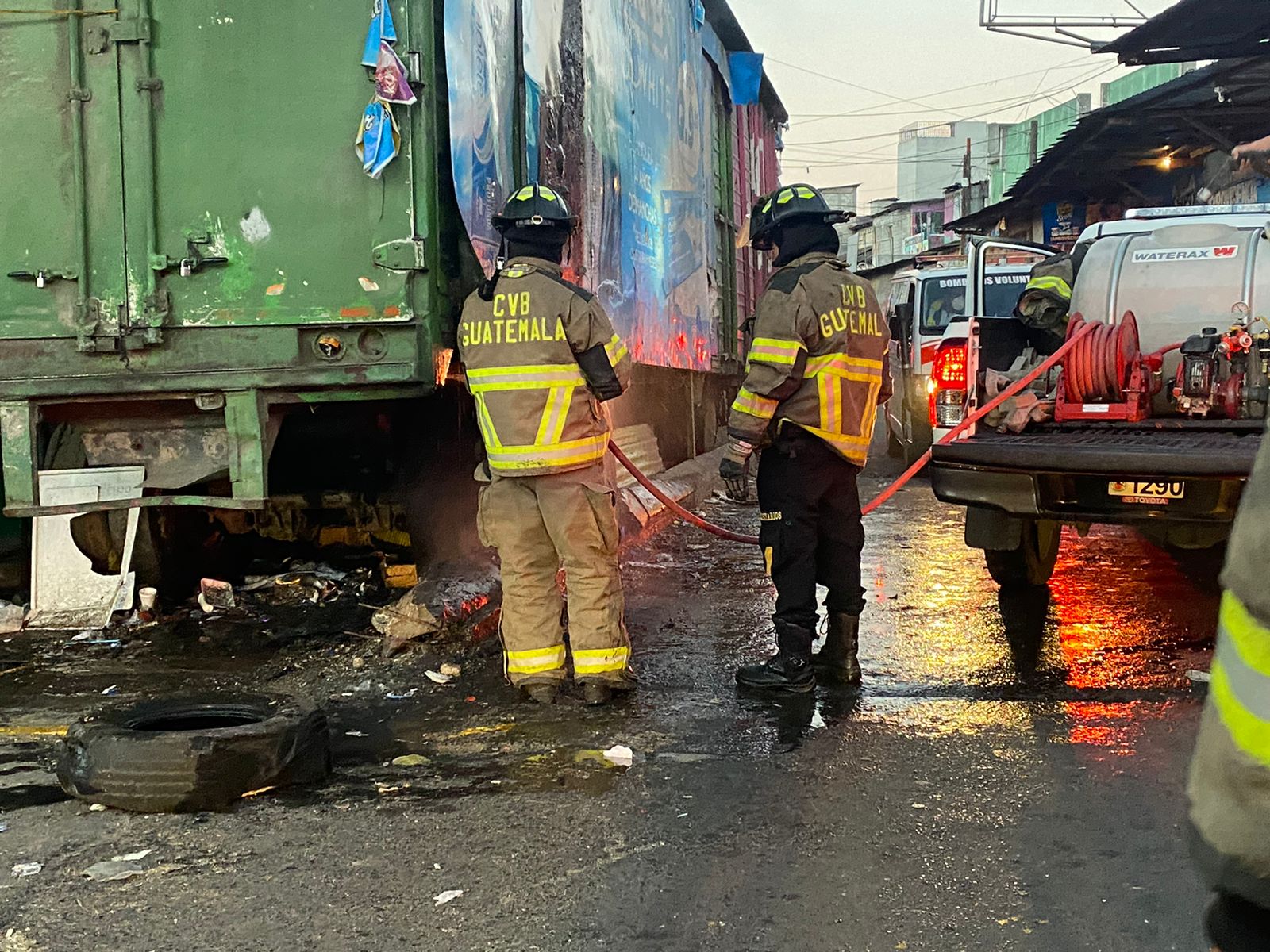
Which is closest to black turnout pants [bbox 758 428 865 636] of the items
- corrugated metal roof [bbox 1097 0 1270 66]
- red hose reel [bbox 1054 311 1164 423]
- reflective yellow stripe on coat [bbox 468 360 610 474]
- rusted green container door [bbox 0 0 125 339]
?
reflective yellow stripe on coat [bbox 468 360 610 474]

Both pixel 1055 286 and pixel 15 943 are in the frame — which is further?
pixel 1055 286

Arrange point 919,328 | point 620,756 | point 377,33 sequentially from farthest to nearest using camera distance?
point 919,328 → point 377,33 → point 620,756

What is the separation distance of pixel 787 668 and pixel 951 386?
1757 millimetres

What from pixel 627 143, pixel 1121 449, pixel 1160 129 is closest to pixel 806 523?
pixel 1121 449

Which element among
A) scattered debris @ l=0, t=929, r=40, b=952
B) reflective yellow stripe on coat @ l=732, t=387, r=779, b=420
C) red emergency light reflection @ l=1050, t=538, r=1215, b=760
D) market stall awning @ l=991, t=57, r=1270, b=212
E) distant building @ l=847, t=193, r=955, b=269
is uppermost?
distant building @ l=847, t=193, r=955, b=269

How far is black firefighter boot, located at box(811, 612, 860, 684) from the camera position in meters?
4.89

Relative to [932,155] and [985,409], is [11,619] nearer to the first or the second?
[985,409]

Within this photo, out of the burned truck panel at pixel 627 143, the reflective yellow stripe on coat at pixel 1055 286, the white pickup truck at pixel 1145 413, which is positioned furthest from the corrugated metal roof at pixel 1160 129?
the reflective yellow stripe on coat at pixel 1055 286

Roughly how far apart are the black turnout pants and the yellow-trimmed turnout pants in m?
0.63

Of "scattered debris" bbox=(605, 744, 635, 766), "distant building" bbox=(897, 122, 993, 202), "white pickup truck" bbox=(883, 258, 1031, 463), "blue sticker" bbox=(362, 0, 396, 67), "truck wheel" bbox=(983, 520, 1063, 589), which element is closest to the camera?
"scattered debris" bbox=(605, 744, 635, 766)

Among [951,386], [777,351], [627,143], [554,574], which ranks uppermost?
[627,143]

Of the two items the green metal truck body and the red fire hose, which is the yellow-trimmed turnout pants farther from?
the green metal truck body

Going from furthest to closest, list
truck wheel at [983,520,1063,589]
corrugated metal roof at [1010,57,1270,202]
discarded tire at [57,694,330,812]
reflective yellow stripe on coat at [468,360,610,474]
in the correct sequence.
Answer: corrugated metal roof at [1010,57,1270,202]
truck wheel at [983,520,1063,589]
reflective yellow stripe on coat at [468,360,610,474]
discarded tire at [57,694,330,812]

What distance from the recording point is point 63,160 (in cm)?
505
